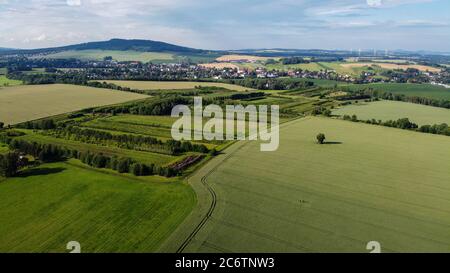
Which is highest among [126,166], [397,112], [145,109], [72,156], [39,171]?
[145,109]

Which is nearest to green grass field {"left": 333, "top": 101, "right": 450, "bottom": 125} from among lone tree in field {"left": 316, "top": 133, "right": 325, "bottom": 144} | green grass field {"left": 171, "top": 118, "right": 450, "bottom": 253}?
green grass field {"left": 171, "top": 118, "right": 450, "bottom": 253}

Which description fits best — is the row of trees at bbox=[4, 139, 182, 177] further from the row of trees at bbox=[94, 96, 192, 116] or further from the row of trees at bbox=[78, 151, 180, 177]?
the row of trees at bbox=[94, 96, 192, 116]

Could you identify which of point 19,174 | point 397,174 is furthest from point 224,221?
point 19,174

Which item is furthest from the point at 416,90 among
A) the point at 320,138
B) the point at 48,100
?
the point at 48,100

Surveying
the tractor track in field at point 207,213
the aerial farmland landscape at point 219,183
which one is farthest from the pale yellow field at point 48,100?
the tractor track in field at point 207,213

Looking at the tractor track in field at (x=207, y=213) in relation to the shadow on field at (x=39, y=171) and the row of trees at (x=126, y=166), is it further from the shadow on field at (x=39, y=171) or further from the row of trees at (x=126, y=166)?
the shadow on field at (x=39, y=171)

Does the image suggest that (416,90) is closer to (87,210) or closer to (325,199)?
(325,199)

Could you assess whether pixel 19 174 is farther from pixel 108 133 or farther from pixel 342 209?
pixel 342 209

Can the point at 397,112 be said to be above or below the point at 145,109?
below

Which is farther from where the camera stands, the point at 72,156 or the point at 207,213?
the point at 72,156
